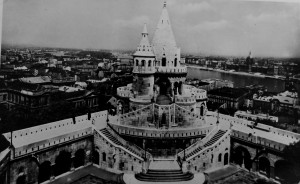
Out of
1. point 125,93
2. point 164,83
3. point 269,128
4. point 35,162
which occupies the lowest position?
point 35,162

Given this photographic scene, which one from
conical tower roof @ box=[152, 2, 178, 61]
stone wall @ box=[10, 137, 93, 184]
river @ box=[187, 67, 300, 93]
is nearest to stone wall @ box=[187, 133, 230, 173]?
river @ box=[187, 67, 300, 93]

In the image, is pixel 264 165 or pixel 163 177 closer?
pixel 163 177

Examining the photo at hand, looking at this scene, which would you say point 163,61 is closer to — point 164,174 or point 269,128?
point 269,128

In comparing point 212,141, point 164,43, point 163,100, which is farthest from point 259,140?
point 164,43

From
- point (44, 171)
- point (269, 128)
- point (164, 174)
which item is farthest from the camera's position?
point (269, 128)

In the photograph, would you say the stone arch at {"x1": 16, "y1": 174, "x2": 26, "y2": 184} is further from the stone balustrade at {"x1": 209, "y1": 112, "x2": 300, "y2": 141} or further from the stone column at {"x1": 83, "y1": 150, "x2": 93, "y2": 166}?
the stone balustrade at {"x1": 209, "y1": 112, "x2": 300, "y2": 141}

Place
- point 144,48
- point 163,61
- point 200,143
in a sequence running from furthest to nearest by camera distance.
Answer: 1. point 163,61
2. point 144,48
3. point 200,143

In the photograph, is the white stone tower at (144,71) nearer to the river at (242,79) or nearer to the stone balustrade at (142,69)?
the stone balustrade at (142,69)

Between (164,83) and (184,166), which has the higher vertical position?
(164,83)
